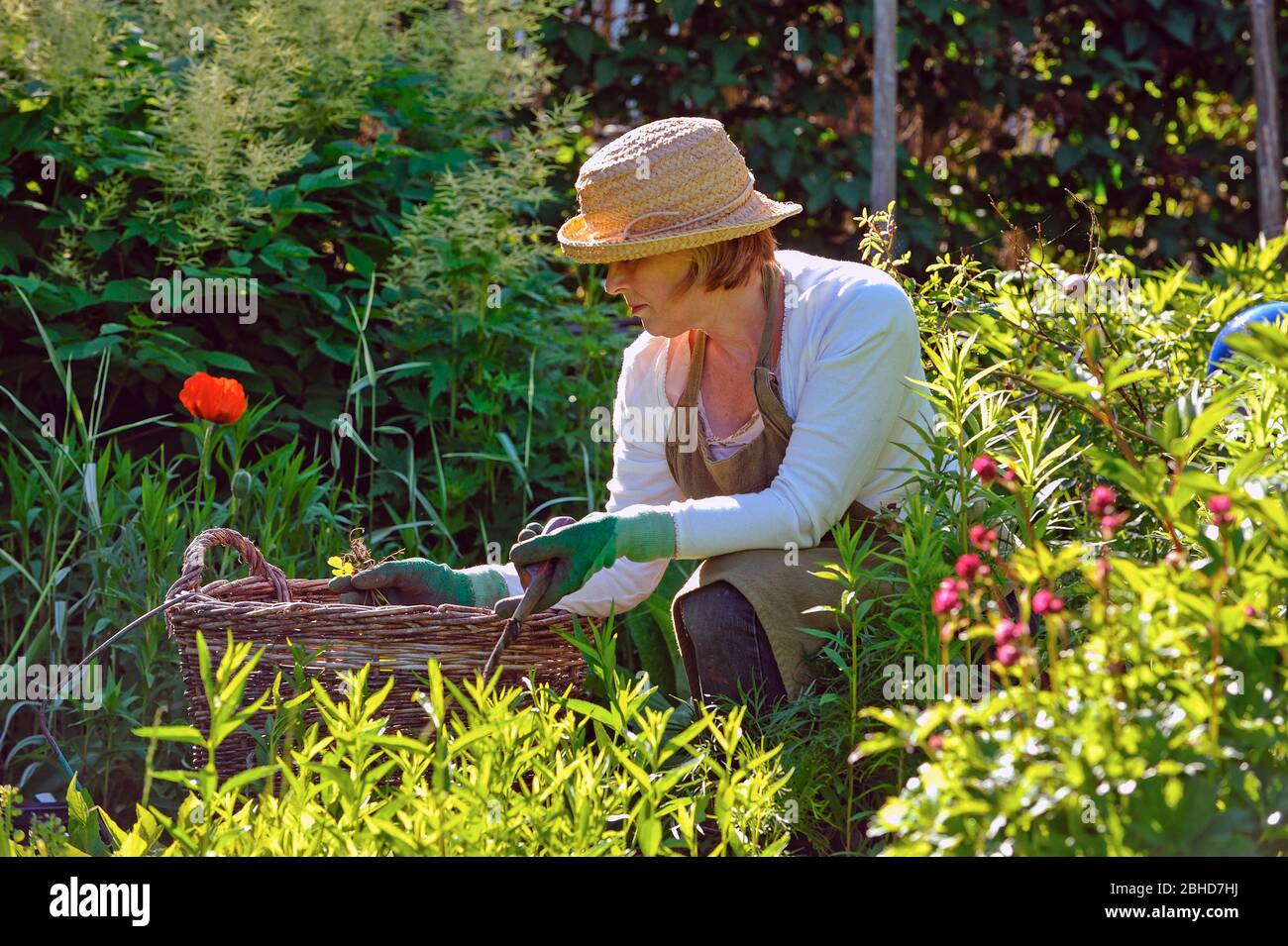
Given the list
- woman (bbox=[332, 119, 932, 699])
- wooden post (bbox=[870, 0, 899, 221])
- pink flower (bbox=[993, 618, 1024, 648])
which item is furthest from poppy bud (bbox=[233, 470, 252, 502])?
wooden post (bbox=[870, 0, 899, 221])

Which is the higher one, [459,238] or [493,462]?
[459,238]

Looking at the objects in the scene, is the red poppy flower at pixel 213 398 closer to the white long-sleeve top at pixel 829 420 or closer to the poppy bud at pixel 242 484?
the poppy bud at pixel 242 484

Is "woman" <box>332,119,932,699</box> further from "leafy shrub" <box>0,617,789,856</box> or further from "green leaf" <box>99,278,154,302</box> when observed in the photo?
"green leaf" <box>99,278,154,302</box>

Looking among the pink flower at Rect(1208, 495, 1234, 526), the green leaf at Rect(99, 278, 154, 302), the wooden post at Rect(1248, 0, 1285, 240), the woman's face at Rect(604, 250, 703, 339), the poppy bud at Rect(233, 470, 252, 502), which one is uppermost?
the wooden post at Rect(1248, 0, 1285, 240)

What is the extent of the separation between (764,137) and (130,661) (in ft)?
11.1

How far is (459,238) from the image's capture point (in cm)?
355

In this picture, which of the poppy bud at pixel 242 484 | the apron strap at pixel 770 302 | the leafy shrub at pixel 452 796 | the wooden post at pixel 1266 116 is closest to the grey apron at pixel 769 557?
the apron strap at pixel 770 302

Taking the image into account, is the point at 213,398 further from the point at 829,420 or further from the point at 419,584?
the point at 829,420

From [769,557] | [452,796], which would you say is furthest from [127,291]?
[452,796]

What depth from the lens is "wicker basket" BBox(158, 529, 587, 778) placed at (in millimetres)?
2098

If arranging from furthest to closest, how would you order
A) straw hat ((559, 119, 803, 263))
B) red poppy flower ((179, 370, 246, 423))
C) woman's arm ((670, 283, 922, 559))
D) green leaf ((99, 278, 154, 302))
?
green leaf ((99, 278, 154, 302)) → red poppy flower ((179, 370, 246, 423)) → straw hat ((559, 119, 803, 263)) → woman's arm ((670, 283, 922, 559))

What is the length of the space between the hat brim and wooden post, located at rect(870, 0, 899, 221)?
3.18 meters
